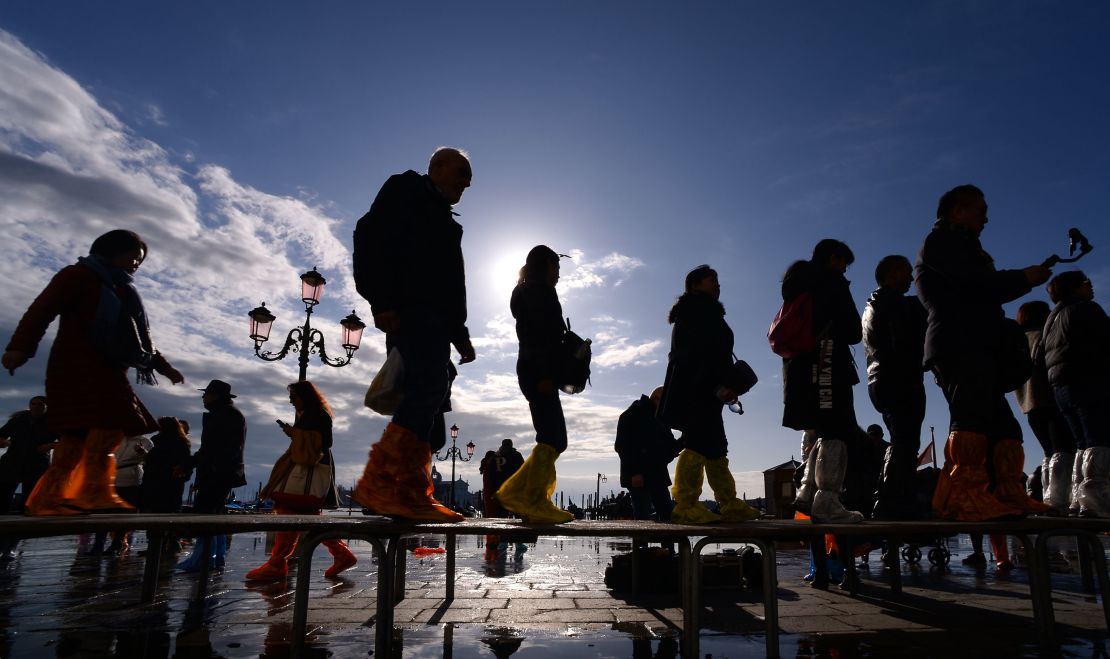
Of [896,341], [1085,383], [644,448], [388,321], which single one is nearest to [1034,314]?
[1085,383]

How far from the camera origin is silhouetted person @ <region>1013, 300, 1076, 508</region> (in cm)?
550

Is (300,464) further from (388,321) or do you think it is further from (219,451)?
(388,321)

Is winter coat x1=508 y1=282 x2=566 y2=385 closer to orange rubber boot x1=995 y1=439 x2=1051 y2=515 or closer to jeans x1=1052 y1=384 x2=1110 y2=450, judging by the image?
orange rubber boot x1=995 y1=439 x2=1051 y2=515

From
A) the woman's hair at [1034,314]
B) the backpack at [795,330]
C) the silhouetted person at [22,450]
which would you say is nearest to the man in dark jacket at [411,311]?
the backpack at [795,330]

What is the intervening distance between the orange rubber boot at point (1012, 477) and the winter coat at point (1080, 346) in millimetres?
1128

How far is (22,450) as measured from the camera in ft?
26.6

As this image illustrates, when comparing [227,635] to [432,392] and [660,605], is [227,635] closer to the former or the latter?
[432,392]

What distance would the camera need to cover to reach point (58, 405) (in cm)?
360

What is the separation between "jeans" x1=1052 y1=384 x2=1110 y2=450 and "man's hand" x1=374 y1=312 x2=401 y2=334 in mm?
5132

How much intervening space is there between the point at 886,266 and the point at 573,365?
298cm

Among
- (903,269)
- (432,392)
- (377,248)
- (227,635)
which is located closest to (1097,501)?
(903,269)

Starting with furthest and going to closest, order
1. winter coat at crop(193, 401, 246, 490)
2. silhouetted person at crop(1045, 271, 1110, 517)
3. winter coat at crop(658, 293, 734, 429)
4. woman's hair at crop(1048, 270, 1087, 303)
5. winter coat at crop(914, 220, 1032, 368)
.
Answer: winter coat at crop(193, 401, 246, 490)
woman's hair at crop(1048, 270, 1087, 303)
silhouetted person at crop(1045, 271, 1110, 517)
winter coat at crop(658, 293, 734, 429)
winter coat at crop(914, 220, 1032, 368)

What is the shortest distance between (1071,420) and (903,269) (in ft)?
5.76

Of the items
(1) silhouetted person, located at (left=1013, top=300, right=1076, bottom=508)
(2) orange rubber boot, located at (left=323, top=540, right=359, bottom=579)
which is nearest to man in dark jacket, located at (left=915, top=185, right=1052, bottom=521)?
(1) silhouetted person, located at (left=1013, top=300, right=1076, bottom=508)
